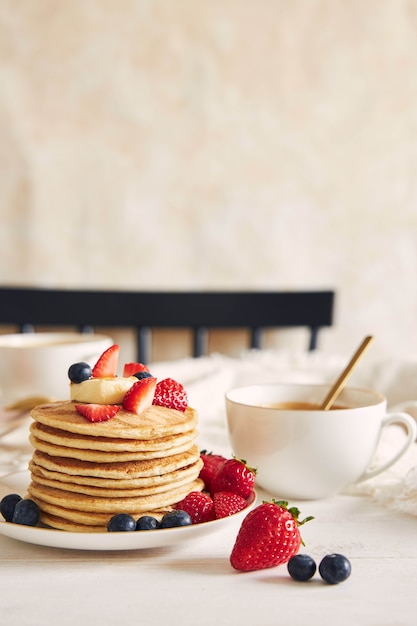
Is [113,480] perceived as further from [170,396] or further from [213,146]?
[213,146]

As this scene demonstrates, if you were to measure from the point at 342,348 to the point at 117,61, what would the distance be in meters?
1.18

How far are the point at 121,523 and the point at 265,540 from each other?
4.9 inches

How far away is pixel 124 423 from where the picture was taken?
68 cm

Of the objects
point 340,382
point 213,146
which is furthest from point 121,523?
point 213,146

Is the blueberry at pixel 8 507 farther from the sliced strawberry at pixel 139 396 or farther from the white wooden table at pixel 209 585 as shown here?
the sliced strawberry at pixel 139 396

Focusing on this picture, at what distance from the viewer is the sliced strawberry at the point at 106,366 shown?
769mm

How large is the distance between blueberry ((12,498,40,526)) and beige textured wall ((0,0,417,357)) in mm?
1721

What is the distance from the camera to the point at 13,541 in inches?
Answer: 26.5

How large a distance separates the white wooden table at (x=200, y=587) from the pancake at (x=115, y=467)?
0.07 m

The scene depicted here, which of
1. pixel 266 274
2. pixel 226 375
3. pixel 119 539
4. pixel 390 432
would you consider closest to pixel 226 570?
pixel 119 539

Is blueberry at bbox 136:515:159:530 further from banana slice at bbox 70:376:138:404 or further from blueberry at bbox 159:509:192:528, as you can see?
banana slice at bbox 70:376:138:404

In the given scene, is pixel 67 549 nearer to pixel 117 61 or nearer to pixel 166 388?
pixel 166 388

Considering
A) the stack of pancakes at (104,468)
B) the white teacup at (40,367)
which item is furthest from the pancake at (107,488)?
the white teacup at (40,367)

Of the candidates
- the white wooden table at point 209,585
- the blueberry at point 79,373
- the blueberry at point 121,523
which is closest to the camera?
the white wooden table at point 209,585
